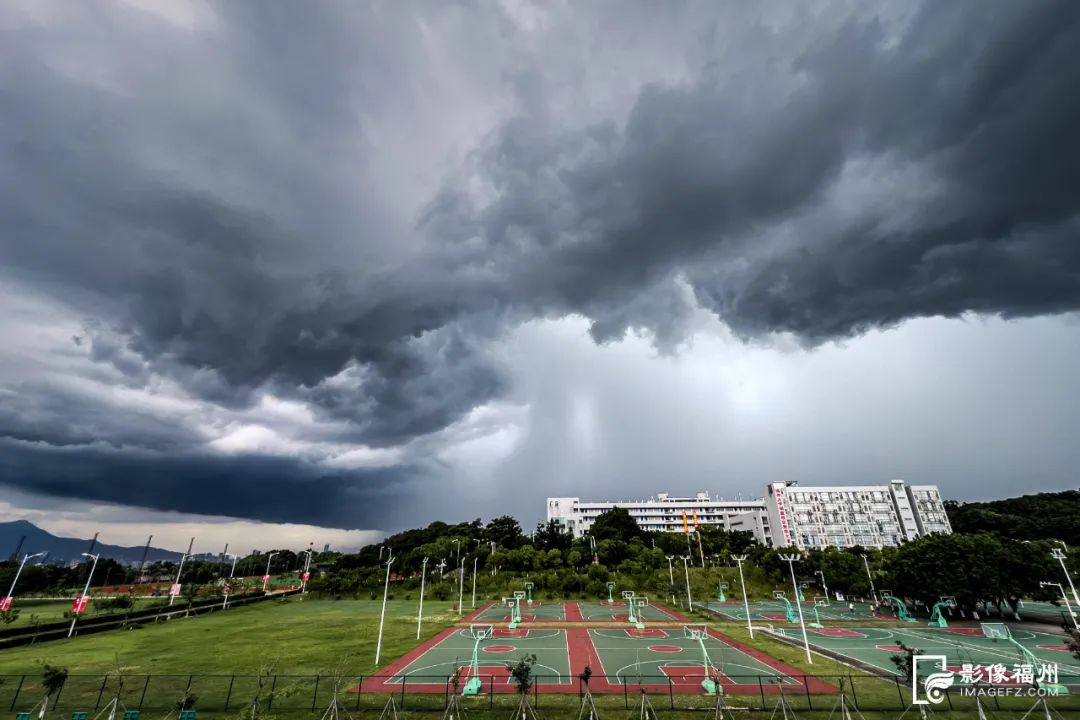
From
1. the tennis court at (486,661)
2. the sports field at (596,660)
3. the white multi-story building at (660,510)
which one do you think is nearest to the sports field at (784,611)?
the sports field at (596,660)

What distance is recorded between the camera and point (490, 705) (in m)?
25.6

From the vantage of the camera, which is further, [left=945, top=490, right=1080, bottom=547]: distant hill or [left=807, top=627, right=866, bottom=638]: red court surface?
[left=945, top=490, right=1080, bottom=547]: distant hill

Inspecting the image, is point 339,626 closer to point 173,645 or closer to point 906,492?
point 173,645

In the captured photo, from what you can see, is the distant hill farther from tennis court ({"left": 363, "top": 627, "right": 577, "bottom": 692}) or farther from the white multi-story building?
tennis court ({"left": 363, "top": 627, "right": 577, "bottom": 692})

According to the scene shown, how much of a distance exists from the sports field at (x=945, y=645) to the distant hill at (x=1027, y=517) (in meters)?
81.6

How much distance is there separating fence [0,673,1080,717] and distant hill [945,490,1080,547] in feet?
369

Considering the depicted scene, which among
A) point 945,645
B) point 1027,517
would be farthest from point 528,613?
point 1027,517

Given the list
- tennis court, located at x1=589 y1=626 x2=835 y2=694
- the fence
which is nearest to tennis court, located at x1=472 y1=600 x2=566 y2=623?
tennis court, located at x1=589 y1=626 x2=835 y2=694

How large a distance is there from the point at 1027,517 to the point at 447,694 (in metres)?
175

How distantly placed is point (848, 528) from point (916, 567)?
95885 mm

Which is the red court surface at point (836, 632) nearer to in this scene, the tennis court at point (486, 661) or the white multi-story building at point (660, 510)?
the tennis court at point (486, 661)

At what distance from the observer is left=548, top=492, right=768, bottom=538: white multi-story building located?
186625 millimetres

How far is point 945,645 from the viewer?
4353 cm

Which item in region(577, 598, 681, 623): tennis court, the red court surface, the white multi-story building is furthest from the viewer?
the white multi-story building
